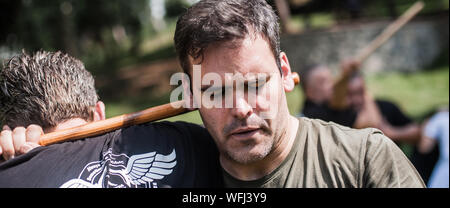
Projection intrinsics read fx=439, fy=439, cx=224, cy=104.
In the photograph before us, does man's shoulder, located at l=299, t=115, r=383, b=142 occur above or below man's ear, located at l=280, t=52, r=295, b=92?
below

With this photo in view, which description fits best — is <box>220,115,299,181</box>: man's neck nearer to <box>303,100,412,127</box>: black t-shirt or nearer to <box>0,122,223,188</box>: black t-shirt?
<box>0,122,223,188</box>: black t-shirt

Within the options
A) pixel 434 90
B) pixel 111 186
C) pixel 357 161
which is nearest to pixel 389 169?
pixel 357 161

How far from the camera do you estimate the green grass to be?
8.08 metres

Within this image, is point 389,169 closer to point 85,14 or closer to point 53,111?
point 53,111

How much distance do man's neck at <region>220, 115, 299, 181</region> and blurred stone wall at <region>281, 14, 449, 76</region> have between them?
8.58m

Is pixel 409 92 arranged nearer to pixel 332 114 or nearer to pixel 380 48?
pixel 380 48

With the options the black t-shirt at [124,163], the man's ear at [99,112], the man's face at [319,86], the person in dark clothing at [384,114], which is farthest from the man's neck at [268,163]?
the man's face at [319,86]

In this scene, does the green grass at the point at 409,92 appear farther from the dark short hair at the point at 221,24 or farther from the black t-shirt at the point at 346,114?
the dark short hair at the point at 221,24

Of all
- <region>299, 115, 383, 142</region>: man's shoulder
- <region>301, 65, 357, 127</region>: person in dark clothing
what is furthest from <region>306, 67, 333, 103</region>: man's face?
<region>299, 115, 383, 142</region>: man's shoulder

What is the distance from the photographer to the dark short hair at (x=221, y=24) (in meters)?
1.91

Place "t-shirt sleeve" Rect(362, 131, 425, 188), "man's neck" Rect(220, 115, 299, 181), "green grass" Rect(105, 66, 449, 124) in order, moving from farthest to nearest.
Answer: "green grass" Rect(105, 66, 449, 124) < "man's neck" Rect(220, 115, 299, 181) < "t-shirt sleeve" Rect(362, 131, 425, 188)

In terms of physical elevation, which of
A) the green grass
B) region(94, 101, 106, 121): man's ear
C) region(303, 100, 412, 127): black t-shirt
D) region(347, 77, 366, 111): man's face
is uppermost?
region(94, 101, 106, 121): man's ear

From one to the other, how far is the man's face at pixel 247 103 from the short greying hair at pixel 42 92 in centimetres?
72
